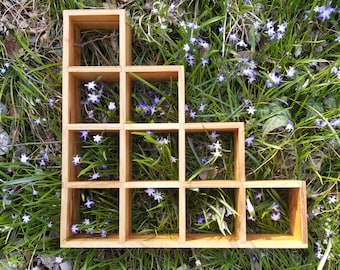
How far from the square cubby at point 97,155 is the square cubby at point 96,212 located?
1.6 inches

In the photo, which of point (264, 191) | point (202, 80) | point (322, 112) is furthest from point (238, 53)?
point (264, 191)

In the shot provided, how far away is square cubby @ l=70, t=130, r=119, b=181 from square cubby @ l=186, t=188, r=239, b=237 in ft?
0.72

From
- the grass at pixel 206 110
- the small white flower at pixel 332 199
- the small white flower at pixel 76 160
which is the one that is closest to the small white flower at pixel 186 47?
the grass at pixel 206 110

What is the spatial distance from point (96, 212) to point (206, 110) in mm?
400

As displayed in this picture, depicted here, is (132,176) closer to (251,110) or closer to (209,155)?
(209,155)

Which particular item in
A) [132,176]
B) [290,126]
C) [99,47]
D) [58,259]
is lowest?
[58,259]

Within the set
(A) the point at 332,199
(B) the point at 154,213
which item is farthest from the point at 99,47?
(A) the point at 332,199

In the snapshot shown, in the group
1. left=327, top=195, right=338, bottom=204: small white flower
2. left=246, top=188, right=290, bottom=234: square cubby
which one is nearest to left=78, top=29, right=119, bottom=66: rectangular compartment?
left=246, top=188, right=290, bottom=234: square cubby

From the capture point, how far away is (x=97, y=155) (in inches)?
46.5

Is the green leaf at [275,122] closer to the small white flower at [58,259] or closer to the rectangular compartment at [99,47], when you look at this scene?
the rectangular compartment at [99,47]

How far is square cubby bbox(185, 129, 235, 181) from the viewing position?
46.1 inches

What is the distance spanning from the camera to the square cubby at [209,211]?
3.73 ft

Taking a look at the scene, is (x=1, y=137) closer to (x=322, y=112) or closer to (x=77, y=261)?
(x=77, y=261)

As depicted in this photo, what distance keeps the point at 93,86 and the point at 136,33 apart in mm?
194
